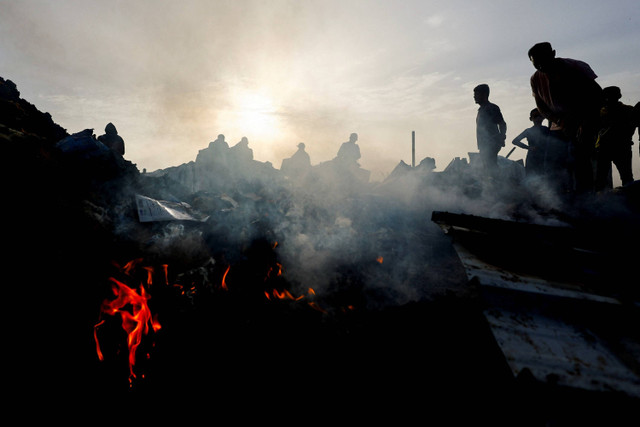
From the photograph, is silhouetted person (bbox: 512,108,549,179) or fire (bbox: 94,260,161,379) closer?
fire (bbox: 94,260,161,379)

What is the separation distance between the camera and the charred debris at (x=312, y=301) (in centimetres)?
172

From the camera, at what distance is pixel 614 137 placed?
4340mm

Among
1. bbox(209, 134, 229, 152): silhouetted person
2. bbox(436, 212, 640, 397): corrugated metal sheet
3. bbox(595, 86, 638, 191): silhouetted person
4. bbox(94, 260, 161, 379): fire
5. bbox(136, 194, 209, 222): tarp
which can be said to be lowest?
bbox(94, 260, 161, 379): fire

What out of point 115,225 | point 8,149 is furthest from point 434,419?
point 8,149

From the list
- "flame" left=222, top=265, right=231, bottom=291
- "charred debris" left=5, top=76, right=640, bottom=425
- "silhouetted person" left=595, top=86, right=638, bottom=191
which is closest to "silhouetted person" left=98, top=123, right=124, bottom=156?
"charred debris" left=5, top=76, right=640, bottom=425

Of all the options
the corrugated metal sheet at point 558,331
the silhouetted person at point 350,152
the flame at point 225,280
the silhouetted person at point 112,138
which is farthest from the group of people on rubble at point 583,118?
the silhouetted person at point 112,138

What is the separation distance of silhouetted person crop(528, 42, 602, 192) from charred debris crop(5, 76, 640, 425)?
74 centimetres

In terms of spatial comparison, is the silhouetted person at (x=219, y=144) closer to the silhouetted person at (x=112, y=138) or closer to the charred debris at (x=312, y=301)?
the silhouetted person at (x=112, y=138)

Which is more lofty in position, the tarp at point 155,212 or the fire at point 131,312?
the tarp at point 155,212

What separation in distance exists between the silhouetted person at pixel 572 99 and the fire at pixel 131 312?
7.11 meters

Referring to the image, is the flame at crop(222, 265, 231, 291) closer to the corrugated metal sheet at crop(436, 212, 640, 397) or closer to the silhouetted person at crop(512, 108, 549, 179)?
the corrugated metal sheet at crop(436, 212, 640, 397)

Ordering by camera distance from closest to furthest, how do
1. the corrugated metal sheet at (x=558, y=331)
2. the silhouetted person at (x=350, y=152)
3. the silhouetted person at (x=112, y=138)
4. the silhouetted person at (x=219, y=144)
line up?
the corrugated metal sheet at (x=558, y=331)
the silhouetted person at (x=112, y=138)
the silhouetted person at (x=350, y=152)
the silhouetted person at (x=219, y=144)

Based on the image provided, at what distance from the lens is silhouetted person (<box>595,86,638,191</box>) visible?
4355 millimetres

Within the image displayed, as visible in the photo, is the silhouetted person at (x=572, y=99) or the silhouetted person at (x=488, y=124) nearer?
the silhouetted person at (x=572, y=99)
